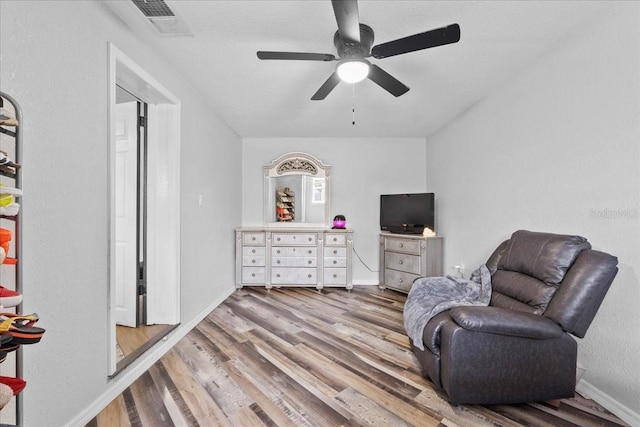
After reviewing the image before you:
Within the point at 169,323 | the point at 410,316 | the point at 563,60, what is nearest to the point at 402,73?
the point at 563,60

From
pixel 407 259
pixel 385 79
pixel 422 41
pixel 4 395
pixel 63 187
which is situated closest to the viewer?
pixel 4 395

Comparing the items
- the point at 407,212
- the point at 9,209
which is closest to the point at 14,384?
the point at 9,209

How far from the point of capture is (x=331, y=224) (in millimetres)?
4328

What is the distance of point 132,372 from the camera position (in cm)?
183

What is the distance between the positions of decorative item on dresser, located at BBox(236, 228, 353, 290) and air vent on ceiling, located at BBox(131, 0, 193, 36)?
8.31 feet

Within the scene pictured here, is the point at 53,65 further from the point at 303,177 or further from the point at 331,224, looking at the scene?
the point at 331,224

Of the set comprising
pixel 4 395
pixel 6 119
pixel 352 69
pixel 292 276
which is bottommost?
pixel 292 276

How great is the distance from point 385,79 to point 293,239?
255 cm

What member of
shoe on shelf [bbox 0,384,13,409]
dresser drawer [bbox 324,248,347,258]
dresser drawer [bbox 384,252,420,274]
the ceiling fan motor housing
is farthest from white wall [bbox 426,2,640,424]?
shoe on shelf [bbox 0,384,13,409]

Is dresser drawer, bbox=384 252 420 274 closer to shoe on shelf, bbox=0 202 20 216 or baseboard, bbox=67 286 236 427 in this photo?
baseboard, bbox=67 286 236 427

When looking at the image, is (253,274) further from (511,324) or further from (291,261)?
(511,324)

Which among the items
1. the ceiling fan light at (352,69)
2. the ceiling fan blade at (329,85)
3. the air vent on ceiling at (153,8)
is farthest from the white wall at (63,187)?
the ceiling fan light at (352,69)

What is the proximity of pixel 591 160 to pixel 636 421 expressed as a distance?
57.5 inches

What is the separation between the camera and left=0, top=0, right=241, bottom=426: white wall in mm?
1198
